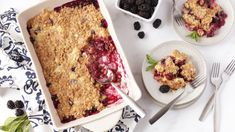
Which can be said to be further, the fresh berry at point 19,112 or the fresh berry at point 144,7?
the fresh berry at point 19,112

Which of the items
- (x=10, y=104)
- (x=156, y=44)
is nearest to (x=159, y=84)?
(x=156, y=44)

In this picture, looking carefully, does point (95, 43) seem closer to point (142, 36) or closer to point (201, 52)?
point (142, 36)

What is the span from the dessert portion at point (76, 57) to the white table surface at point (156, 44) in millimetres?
67

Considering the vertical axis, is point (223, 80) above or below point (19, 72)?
below

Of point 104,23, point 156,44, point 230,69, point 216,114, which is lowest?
point 216,114

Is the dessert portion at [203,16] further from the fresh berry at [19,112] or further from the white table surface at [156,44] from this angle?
the fresh berry at [19,112]

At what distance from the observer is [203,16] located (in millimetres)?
1686

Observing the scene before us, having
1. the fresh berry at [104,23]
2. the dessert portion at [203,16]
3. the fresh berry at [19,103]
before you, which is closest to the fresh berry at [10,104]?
the fresh berry at [19,103]

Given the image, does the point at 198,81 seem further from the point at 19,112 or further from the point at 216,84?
the point at 19,112

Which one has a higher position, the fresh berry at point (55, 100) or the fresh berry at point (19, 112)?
the fresh berry at point (55, 100)

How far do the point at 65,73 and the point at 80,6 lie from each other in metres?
0.22

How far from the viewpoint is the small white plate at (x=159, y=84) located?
1.67 meters

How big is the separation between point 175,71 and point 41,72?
42cm

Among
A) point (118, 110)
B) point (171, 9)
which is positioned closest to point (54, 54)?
point (118, 110)
